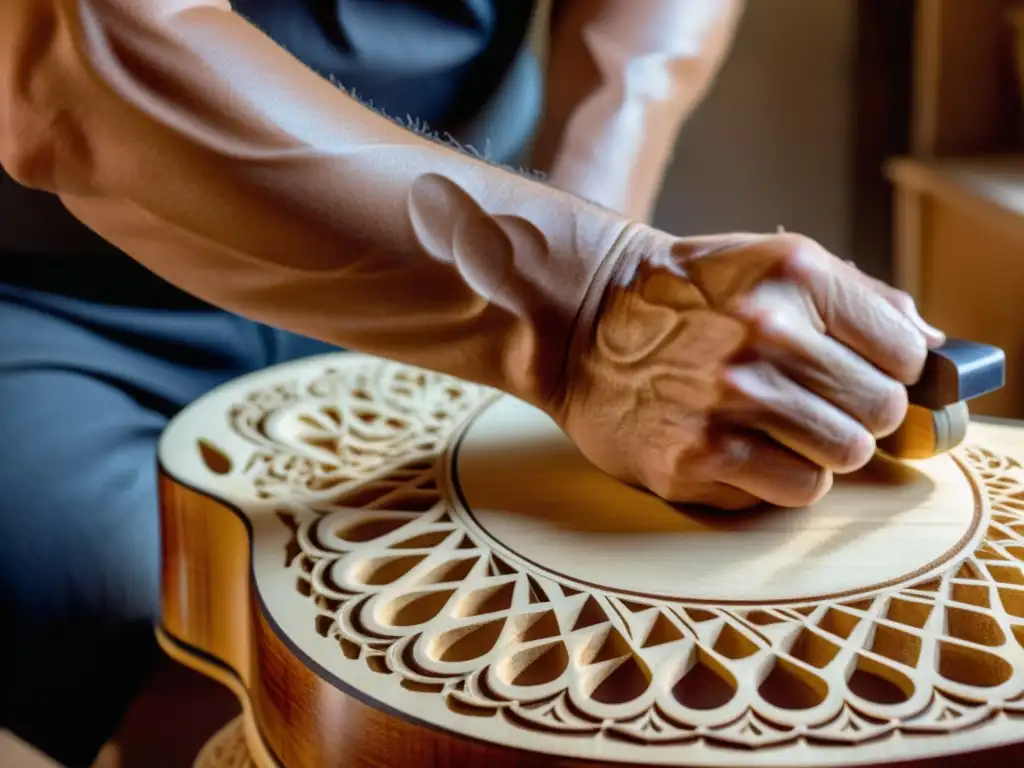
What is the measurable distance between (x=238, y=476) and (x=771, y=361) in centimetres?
31

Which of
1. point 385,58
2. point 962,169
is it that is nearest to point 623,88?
point 385,58

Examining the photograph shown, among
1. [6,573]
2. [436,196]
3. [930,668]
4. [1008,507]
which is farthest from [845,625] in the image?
[6,573]

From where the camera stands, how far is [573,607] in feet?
1.43

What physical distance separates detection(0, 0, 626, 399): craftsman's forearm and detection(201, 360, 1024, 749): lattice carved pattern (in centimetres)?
11

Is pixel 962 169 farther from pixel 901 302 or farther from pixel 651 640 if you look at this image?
pixel 651 640

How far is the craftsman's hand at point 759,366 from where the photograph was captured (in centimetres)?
47

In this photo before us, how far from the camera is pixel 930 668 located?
0.39m

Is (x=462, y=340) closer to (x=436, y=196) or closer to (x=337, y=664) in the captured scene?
(x=436, y=196)

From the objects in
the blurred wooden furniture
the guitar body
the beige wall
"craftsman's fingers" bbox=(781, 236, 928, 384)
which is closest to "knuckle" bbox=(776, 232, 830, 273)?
"craftsman's fingers" bbox=(781, 236, 928, 384)

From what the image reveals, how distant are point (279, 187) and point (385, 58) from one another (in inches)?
14.4

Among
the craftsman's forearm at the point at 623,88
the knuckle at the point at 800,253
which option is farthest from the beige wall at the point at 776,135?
the knuckle at the point at 800,253

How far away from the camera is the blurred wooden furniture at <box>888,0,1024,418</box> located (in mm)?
1247

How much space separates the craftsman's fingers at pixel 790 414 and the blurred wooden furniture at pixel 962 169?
86 centimetres

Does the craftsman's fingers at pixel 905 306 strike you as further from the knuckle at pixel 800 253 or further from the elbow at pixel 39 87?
the elbow at pixel 39 87
